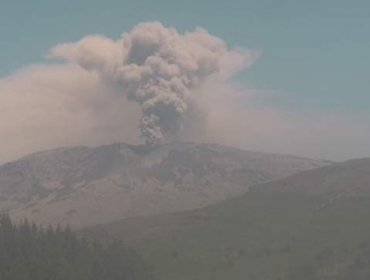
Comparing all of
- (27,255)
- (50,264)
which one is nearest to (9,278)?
(50,264)

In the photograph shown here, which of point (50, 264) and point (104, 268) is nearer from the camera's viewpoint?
point (50, 264)

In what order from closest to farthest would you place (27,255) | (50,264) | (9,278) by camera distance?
(9,278) → (50,264) → (27,255)

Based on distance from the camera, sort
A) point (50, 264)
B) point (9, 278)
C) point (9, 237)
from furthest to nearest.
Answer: point (9, 237) < point (50, 264) < point (9, 278)

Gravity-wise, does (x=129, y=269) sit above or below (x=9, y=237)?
below

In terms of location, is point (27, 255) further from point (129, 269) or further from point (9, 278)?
point (9, 278)

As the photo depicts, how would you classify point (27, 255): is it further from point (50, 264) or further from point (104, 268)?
point (50, 264)

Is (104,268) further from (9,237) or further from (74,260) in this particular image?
(9,237)

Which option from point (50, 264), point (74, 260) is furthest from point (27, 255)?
point (50, 264)

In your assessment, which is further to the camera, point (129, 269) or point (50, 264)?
point (129, 269)

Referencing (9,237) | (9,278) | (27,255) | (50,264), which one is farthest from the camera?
(9,237)
